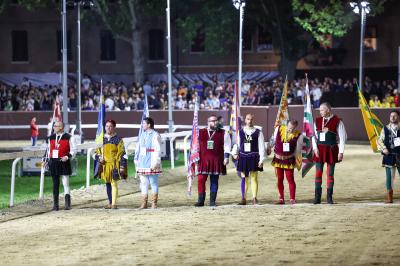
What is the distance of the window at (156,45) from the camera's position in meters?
68.4

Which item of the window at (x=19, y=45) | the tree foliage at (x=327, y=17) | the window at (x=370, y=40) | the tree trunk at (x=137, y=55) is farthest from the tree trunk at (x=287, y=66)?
the window at (x=19, y=45)

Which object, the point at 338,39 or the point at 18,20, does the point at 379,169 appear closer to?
the point at 338,39

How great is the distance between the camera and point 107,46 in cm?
6919

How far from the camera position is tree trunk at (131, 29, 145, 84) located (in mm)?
62469

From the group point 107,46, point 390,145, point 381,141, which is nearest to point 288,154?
point 381,141

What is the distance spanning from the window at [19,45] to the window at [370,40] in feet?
66.8

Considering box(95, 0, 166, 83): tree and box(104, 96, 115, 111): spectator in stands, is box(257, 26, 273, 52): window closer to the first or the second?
box(95, 0, 166, 83): tree

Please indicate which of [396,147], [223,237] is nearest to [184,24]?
[396,147]

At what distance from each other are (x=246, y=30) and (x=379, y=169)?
33869 mm

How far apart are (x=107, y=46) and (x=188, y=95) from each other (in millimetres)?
18673

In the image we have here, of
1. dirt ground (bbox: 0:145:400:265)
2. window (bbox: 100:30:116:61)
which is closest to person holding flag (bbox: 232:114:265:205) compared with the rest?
dirt ground (bbox: 0:145:400:265)

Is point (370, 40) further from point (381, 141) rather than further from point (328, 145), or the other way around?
point (328, 145)

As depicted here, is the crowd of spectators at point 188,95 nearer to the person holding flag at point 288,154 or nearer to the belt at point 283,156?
the person holding flag at point 288,154

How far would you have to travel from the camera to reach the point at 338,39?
211ft
